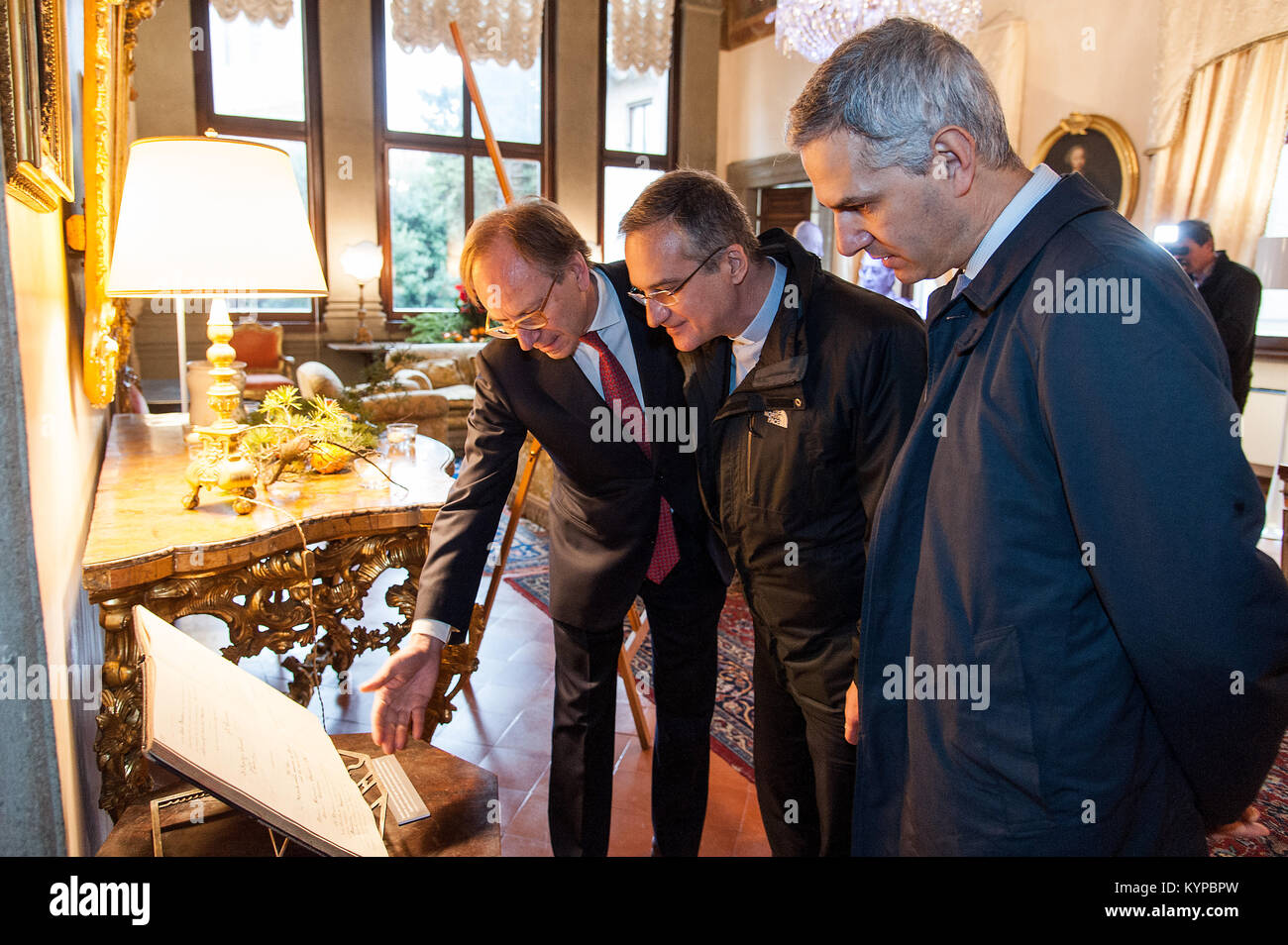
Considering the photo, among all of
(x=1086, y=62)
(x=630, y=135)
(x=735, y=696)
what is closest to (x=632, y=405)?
(x=735, y=696)

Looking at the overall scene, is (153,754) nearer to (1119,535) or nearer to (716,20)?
(1119,535)

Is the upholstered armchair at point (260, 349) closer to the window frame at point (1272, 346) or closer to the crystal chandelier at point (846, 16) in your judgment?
the crystal chandelier at point (846, 16)

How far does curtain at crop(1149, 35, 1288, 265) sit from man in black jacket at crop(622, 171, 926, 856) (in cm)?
630

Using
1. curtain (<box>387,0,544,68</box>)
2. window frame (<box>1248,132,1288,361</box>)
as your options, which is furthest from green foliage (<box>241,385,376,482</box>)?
curtain (<box>387,0,544,68</box>)

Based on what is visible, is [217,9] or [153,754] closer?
[153,754]

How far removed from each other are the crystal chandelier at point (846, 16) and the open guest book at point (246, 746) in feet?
20.0

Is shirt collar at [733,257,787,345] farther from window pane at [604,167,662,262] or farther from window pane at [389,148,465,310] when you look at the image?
window pane at [604,167,662,262]

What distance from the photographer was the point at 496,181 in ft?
35.6

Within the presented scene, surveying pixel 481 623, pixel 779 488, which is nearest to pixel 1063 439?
pixel 779 488

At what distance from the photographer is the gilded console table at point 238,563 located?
1.68 m

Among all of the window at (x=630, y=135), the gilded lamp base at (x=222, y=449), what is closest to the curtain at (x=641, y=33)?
the window at (x=630, y=135)

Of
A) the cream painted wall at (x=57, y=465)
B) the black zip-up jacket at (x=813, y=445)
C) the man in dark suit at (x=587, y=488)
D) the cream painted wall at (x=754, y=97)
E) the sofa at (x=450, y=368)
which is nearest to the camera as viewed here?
the cream painted wall at (x=57, y=465)

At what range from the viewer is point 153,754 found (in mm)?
748
